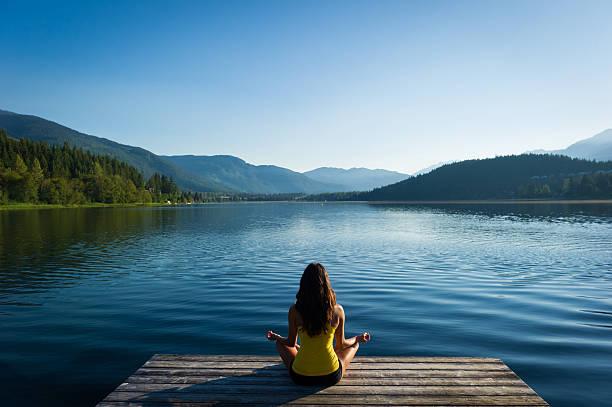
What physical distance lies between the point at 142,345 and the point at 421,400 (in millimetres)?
10373

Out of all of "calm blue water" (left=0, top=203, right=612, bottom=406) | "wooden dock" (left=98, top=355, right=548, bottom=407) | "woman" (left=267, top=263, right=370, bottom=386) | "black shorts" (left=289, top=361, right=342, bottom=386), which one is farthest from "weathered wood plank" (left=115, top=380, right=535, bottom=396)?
"calm blue water" (left=0, top=203, right=612, bottom=406)

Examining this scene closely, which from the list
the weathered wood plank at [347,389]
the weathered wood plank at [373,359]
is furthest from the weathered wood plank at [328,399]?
the weathered wood plank at [373,359]

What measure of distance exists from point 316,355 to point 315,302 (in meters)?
1.15

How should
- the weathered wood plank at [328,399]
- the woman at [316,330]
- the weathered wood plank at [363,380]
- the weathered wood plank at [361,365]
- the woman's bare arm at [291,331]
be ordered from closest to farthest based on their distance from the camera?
the weathered wood plank at [328,399] < the woman at [316,330] < the weathered wood plank at [363,380] < the woman's bare arm at [291,331] < the weathered wood plank at [361,365]

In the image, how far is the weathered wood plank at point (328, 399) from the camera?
26.4 feet

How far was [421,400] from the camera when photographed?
8.15m

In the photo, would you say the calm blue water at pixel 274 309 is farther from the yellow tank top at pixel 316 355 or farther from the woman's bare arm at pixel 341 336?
the yellow tank top at pixel 316 355

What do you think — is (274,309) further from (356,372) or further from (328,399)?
(328,399)

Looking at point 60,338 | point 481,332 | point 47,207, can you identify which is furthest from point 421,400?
point 47,207

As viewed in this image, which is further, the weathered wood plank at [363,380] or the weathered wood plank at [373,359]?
the weathered wood plank at [373,359]

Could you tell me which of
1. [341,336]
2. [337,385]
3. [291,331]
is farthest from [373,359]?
[291,331]

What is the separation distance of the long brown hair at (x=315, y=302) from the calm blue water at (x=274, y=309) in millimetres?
5838

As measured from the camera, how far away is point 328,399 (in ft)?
A: 26.8

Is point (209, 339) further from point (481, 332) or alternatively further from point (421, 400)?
point (481, 332)
